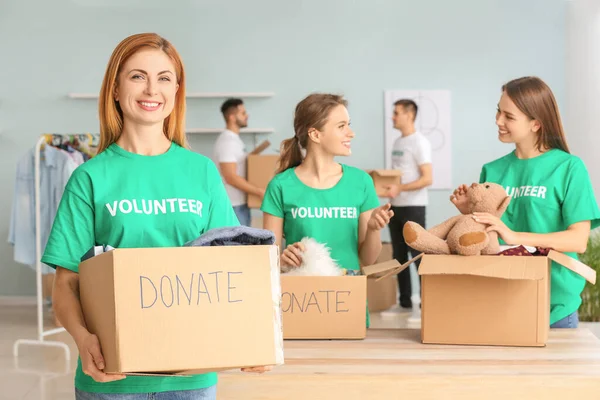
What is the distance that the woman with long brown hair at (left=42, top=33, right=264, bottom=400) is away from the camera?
1332mm

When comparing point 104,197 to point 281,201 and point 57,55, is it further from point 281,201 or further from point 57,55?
point 57,55

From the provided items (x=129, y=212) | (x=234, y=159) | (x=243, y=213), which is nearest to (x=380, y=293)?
(x=243, y=213)

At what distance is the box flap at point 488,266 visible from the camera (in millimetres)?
1808

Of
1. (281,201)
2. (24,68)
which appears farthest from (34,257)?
(281,201)

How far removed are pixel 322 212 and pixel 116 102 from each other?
1208 millimetres

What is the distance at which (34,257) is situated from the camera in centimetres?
511

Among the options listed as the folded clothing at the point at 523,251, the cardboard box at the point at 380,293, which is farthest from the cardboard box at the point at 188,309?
the cardboard box at the point at 380,293

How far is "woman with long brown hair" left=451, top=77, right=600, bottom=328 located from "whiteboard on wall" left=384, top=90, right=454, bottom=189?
13.5 feet

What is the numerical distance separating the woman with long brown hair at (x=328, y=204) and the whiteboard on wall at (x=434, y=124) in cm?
369

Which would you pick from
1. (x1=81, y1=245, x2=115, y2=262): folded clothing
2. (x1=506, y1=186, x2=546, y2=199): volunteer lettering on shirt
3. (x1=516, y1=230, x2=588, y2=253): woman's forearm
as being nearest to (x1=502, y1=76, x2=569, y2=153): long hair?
(x1=506, y1=186, x2=546, y2=199): volunteer lettering on shirt

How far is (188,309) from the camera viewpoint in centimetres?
113

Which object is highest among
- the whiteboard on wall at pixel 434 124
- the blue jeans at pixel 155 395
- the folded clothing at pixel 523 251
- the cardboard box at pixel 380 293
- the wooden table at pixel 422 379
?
the whiteboard on wall at pixel 434 124

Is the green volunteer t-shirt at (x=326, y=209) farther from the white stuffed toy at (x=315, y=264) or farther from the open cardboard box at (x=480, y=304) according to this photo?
the open cardboard box at (x=480, y=304)

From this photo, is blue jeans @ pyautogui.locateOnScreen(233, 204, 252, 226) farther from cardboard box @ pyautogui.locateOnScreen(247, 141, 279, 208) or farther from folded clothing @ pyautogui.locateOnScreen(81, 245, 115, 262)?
folded clothing @ pyautogui.locateOnScreen(81, 245, 115, 262)
